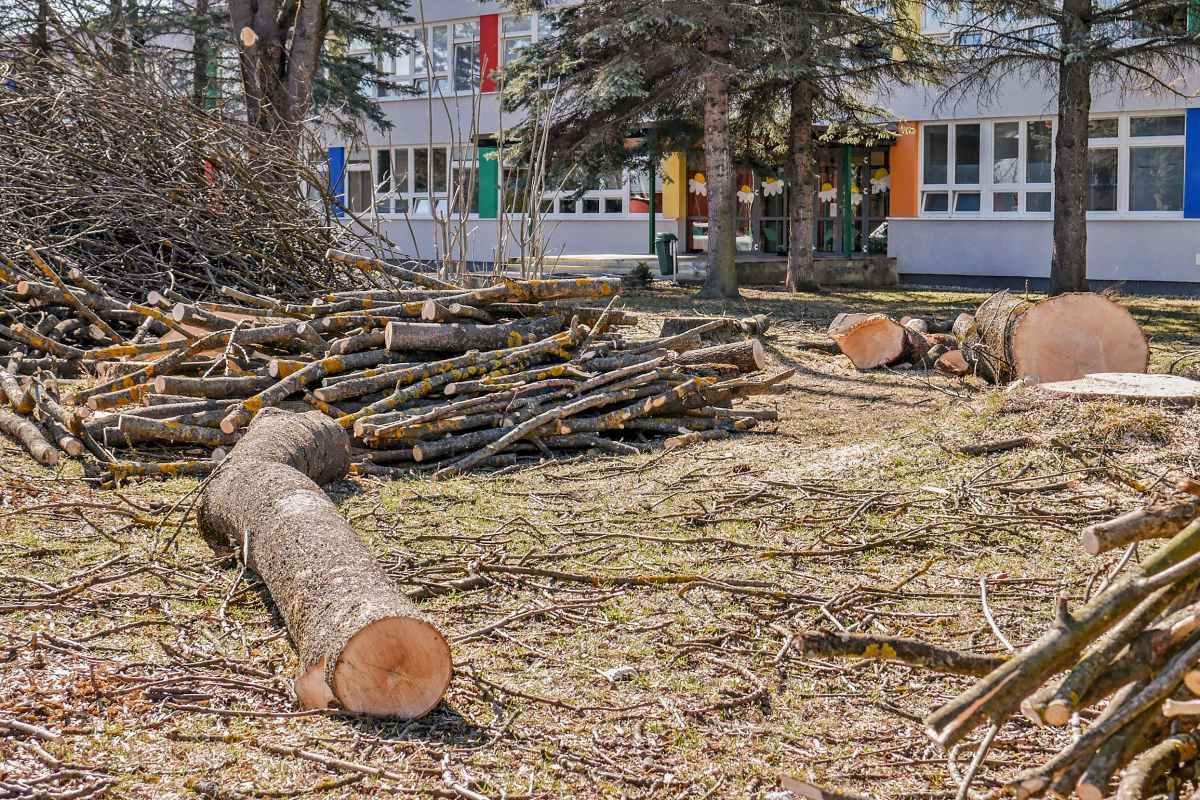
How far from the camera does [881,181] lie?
29.5 meters

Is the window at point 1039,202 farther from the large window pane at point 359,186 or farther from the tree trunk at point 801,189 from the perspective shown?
the large window pane at point 359,186

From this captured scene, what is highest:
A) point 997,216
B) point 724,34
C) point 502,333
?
point 724,34

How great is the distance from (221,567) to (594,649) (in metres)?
1.90

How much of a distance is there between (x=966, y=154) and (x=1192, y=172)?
4870 mm

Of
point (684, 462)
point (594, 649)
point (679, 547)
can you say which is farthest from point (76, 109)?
point (594, 649)

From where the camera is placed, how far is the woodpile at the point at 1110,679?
209 centimetres

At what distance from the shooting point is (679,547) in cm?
596

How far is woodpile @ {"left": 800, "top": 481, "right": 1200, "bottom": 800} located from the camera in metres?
2.09

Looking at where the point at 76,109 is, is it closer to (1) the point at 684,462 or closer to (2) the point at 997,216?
(1) the point at 684,462

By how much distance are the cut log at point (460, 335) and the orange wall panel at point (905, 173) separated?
21090 millimetres

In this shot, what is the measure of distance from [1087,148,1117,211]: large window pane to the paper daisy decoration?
458 centimetres

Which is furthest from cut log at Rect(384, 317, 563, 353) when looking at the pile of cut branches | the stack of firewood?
the pile of cut branches

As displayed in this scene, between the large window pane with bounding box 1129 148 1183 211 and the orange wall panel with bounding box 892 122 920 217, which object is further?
the orange wall panel with bounding box 892 122 920 217

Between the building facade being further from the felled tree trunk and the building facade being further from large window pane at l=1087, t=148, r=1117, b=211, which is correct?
the felled tree trunk
